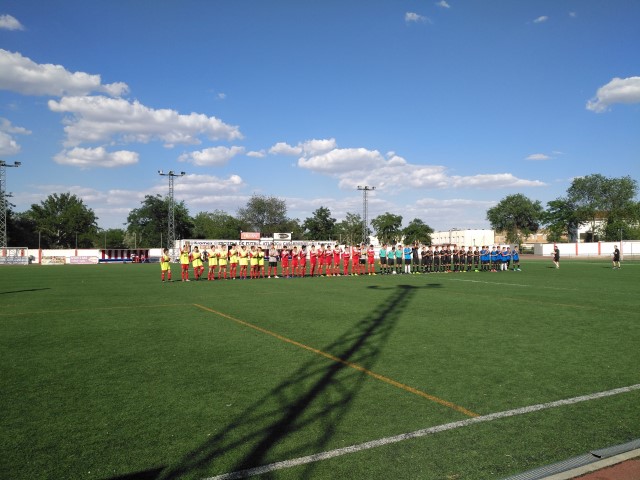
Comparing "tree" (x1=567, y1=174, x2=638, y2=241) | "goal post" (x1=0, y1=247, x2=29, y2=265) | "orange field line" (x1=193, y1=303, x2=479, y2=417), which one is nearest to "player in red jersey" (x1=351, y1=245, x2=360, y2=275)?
"orange field line" (x1=193, y1=303, x2=479, y2=417)

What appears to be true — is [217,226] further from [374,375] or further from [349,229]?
[374,375]

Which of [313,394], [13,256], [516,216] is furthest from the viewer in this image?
[516,216]

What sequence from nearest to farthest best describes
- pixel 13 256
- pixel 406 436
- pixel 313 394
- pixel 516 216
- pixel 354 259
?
pixel 406 436, pixel 313 394, pixel 354 259, pixel 13 256, pixel 516 216

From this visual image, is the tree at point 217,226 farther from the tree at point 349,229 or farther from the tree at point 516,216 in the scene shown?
the tree at point 516,216

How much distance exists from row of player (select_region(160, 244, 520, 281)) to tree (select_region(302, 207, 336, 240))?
3257 inches

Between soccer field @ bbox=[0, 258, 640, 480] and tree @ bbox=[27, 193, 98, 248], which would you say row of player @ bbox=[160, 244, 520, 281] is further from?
tree @ bbox=[27, 193, 98, 248]

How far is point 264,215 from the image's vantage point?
369 ft

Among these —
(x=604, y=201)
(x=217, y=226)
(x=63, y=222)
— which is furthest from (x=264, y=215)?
(x=604, y=201)

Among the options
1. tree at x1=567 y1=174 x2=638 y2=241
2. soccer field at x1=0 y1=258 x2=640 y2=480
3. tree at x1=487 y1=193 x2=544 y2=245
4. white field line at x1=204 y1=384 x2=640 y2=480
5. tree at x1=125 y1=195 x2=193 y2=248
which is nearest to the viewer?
white field line at x1=204 y1=384 x2=640 y2=480

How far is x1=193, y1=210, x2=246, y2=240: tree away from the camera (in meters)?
106

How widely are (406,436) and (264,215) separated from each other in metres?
110

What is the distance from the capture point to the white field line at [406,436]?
11.0 ft

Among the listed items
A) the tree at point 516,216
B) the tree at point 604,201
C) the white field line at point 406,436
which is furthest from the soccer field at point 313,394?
the tree at point 516,216

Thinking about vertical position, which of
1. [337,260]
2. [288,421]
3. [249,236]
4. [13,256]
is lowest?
[288,421]
